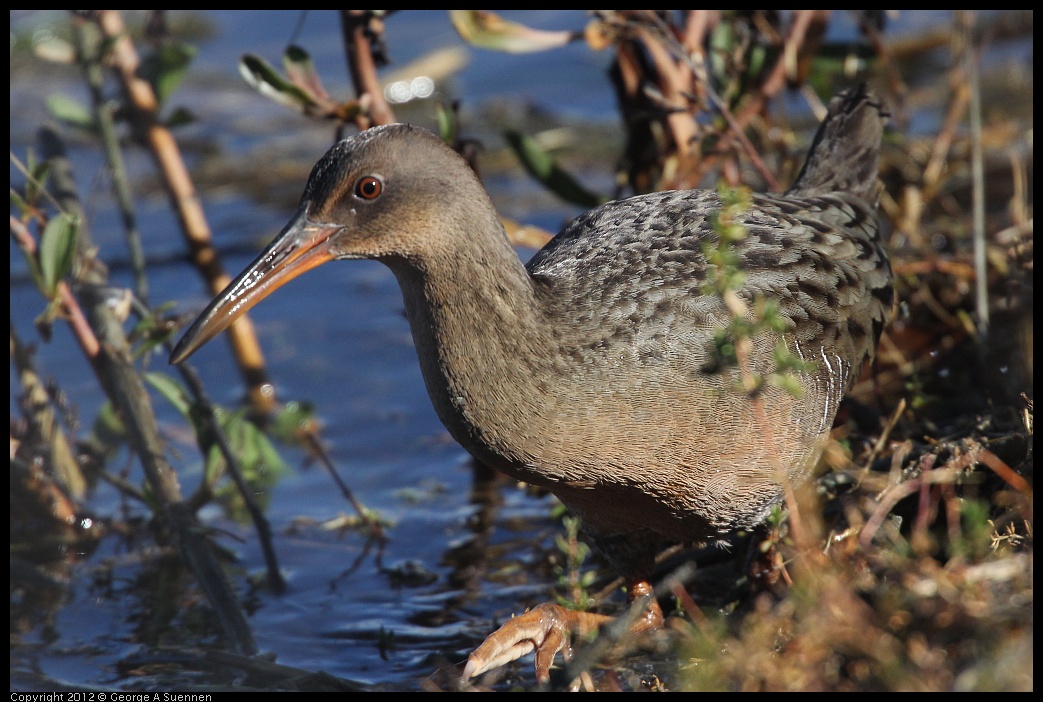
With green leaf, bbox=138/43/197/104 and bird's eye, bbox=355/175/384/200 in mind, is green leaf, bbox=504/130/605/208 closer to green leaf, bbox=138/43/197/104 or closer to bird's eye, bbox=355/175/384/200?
green leaf, bbox=138/43/197/104

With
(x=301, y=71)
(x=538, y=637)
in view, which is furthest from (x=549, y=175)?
(x=538, y=637)

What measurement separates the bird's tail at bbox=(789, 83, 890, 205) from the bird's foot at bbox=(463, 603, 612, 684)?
1.76 metres

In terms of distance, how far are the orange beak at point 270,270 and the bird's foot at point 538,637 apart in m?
1.15

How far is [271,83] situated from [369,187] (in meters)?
1.58

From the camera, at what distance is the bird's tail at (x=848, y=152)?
4.40 m

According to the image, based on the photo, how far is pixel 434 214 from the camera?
3314mm

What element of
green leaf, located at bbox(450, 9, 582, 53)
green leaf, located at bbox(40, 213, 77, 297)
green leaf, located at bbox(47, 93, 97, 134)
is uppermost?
green leaf, located at bbox(450, 9, 582, 53)

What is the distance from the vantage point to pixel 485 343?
3.27m

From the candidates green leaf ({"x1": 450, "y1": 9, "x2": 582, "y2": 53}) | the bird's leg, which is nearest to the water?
the bird's leg

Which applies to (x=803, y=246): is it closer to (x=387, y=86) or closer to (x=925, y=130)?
(x=925, y=130)

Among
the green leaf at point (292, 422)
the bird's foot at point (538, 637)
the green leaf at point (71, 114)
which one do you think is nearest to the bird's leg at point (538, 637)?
the bird's foot at point (538, 637)

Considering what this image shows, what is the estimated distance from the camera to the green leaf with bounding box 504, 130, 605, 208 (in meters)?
5.22

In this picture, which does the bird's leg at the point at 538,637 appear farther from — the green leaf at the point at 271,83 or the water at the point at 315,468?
the green leaf at the point at 271,83

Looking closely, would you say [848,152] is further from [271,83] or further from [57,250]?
[57,250]
